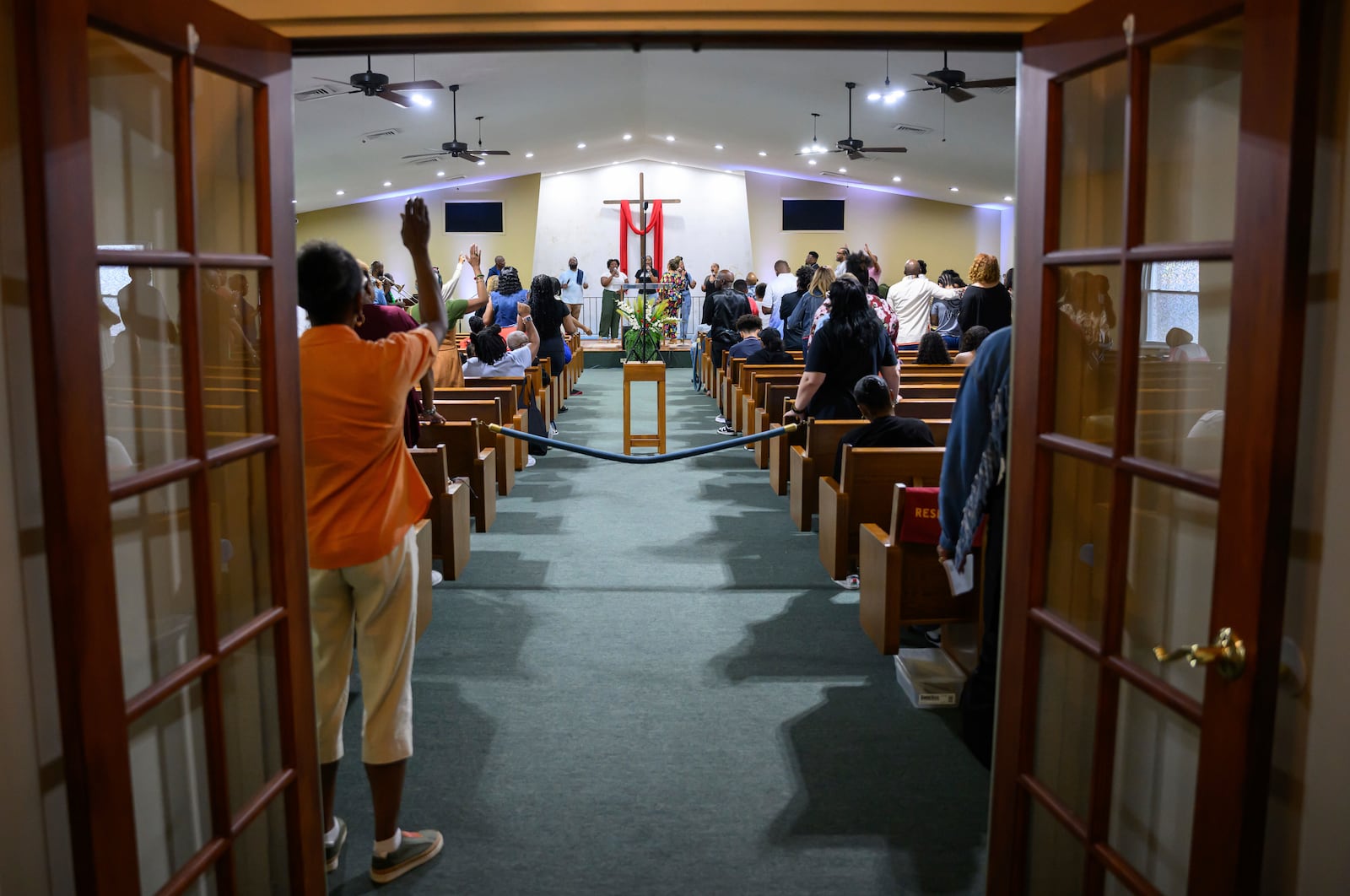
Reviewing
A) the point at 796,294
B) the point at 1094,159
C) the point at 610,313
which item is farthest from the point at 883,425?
the point at 610,313

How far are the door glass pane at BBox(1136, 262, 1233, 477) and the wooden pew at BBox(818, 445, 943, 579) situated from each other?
2.38 metres

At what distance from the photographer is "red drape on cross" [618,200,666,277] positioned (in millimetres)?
19125

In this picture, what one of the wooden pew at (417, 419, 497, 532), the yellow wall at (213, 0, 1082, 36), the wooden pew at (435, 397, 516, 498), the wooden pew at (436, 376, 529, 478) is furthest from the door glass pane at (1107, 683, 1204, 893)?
the wooden pew at (436, 376, 529, 478)

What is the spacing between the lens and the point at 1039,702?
196 cm

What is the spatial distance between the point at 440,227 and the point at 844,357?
1627 centimetres

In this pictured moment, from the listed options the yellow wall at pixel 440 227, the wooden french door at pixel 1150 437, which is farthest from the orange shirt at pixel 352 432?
the yellow wall at pixel 440 227

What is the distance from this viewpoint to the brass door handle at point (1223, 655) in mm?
1376

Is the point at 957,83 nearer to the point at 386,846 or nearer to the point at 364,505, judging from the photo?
the point at 364,505

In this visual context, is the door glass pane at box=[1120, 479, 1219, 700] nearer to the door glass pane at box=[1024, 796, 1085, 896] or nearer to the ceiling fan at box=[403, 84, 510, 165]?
the door glass pane at box=[1024, 796, 1085, 896]

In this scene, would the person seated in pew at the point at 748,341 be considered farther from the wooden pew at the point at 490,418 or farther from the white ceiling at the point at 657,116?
the wooden pew at the point at 490,418

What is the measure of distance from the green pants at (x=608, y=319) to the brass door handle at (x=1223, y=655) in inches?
636

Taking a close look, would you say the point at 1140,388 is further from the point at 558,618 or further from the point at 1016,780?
the point at 558,618

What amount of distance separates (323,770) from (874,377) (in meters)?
2.70

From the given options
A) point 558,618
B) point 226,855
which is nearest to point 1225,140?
point 226,855
